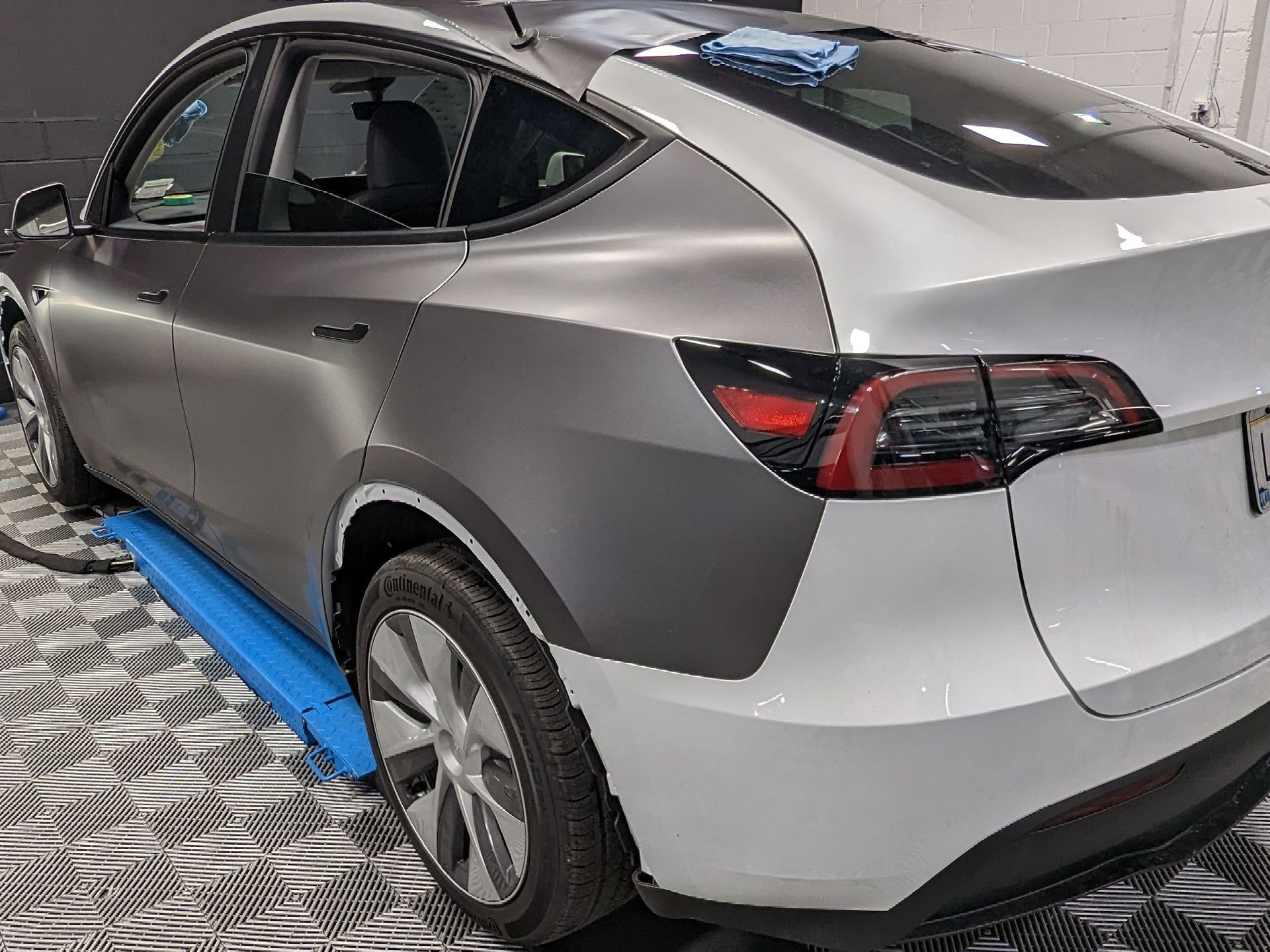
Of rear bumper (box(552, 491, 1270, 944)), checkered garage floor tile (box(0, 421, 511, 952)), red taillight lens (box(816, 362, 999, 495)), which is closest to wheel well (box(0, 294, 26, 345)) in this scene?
checkered garage floor tile (box(0, 421, 511, 952))

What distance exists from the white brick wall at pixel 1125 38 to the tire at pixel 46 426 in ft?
15.4

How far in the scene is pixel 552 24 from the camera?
4.77 ft

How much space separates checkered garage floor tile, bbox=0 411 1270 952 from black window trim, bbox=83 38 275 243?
102cm

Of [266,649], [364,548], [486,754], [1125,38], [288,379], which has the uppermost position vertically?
[1125,38]

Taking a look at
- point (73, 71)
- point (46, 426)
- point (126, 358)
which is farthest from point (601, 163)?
point (73, 71)

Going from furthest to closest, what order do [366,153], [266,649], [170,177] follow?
[170,177], [266,649], [366,153]

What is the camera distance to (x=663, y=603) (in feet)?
3.42

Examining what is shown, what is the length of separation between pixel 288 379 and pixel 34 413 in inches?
85.0

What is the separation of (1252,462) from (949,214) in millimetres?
462

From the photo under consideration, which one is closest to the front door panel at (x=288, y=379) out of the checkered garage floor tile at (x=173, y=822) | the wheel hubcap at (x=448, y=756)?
the wheel hubcap at (x=448, y=756)

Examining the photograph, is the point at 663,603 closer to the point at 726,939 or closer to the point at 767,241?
the point at 767,241

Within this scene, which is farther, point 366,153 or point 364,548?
point 366,153

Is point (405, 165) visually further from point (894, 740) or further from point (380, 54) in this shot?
point (894, 740)

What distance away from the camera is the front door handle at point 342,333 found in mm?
1436
